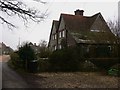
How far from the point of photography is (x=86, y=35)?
40094 millimetres

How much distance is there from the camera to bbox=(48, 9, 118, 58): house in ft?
113

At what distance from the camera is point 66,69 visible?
28625mm

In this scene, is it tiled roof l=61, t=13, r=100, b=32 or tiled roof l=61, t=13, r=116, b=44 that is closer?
tiled roof l=61, t=13, r=116, b=44

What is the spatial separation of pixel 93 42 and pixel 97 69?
7659mm

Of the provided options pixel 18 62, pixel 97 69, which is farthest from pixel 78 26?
pixel 18 62

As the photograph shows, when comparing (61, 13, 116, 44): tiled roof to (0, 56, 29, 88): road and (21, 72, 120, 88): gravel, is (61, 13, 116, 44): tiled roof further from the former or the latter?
(0, 56, 29, 88): road

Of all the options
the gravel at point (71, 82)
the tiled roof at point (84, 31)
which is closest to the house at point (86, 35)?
the tiled roof at point (84, 31)

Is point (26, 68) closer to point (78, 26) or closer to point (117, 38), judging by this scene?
point (117, 38)

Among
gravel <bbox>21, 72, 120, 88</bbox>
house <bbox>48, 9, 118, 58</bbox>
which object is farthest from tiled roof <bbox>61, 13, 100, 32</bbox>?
gravel <bbox>21, 72, 120, 88</bbox>

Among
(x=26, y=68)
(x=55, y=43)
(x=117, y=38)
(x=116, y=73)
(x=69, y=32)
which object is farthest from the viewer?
(x=55, y=43)

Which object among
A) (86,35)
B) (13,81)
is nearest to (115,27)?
(86,35)

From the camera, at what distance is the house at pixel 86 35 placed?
34.3 m

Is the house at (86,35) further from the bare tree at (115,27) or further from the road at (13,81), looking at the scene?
the road at (13,81)

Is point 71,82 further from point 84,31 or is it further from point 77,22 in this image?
point 77,22
